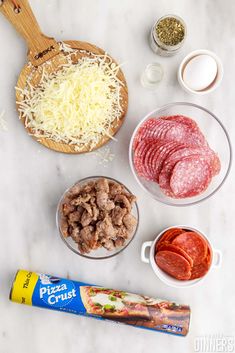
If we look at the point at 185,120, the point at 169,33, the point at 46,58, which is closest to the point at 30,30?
the point at 46,58

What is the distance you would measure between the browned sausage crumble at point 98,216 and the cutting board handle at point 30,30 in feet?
1.37

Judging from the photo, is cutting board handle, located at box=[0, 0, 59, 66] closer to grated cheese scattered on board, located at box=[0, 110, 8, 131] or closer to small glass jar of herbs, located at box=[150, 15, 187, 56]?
grated cheese scattered on board, located at box=[0, 110, 8, 131]

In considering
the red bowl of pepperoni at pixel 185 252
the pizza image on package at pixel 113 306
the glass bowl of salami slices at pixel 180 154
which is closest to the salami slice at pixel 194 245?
the red bowl of pepperoni at pixel 185 252

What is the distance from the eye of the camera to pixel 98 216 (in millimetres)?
1430

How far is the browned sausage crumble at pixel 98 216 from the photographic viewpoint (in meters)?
1.42

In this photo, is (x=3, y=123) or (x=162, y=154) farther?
(x=3, y=123)

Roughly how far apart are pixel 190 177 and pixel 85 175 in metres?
0.34

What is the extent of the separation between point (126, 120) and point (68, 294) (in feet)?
1.85

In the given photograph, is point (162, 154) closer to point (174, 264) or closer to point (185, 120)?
point (185, 120)

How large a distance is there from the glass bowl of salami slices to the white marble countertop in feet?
0.25

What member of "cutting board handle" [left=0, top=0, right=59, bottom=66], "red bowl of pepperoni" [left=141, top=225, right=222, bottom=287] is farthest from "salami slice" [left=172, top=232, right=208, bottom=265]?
"cutting board handle" [left=0, top=0, right=59, bottom=66]

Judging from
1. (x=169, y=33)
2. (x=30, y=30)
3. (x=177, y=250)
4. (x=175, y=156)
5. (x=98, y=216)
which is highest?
(x=30, y=30)

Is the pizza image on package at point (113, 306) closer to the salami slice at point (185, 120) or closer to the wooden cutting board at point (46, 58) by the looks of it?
the wooden cutting board at point (46, 58)

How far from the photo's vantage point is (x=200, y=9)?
161 centimetres
